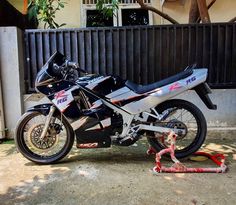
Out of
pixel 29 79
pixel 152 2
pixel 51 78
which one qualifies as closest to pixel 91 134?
pixel 51 78

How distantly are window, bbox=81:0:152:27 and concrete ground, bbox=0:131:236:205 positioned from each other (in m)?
4.13

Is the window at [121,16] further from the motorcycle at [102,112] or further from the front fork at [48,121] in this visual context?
the front fork at [48,121]

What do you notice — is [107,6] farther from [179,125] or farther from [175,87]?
[179,125]

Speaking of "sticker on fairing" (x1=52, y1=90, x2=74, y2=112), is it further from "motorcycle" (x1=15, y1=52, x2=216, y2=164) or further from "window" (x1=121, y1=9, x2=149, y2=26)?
"window" (x1=121, y1=9, x2=149, y2=26)

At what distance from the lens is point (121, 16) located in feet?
24.4

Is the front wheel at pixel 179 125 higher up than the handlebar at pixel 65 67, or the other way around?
the handlebar at pixel 65 67

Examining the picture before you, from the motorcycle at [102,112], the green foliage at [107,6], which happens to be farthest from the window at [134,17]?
the motorcycle at [102,112]

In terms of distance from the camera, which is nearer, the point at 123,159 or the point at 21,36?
the point at 123,159

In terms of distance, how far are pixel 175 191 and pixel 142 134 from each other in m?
0.95

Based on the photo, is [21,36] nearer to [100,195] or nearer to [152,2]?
[100,195]

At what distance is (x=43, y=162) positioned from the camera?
3.80 m

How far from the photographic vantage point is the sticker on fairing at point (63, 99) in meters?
3.66

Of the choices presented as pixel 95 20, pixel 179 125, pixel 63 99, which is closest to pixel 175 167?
pixel 179 125

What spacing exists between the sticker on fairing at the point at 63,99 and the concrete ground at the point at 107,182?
2.30 feet
